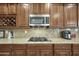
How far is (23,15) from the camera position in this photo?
4578 mm

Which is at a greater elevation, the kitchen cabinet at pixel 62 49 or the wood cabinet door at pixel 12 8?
the wood cabinet door at pixel 12 8

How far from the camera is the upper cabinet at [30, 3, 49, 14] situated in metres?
4.57

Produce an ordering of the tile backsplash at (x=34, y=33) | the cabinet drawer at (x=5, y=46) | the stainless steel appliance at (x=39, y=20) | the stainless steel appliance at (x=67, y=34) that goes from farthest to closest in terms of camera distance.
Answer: the tile backsplash at (x=34, y=33) → the stainless steel appliance at (x=67, y=34) → the stainless steel appliance at (x=39, y=20) → the cabinet drawer at (x=5, y=46)

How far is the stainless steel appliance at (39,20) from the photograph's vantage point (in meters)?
4.52

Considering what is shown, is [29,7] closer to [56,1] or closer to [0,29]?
[56,1]

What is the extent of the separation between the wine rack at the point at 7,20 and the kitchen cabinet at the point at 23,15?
14cm

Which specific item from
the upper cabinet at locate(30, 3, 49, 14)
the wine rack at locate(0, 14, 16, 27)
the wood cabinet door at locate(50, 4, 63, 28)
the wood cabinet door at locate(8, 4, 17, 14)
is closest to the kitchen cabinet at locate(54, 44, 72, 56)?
the wood cabinet door at locate(50, 4, 63, 28)

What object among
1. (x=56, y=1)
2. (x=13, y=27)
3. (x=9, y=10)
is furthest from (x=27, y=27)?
(x=56, y=1)

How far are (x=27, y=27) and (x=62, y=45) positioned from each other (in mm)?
1074

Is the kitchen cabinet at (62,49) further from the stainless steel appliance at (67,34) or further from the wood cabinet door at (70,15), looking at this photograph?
the wood cabinet door at (70,15)

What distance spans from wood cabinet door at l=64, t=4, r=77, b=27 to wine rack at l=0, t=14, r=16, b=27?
143 centimetres

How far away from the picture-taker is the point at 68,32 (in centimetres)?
475

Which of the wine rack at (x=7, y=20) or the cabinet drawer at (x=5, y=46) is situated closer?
the cabinet drawer at (x=5, y=46)

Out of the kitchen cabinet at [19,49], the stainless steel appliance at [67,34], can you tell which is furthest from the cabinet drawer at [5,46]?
the stainless steel appliance at [67,34]
